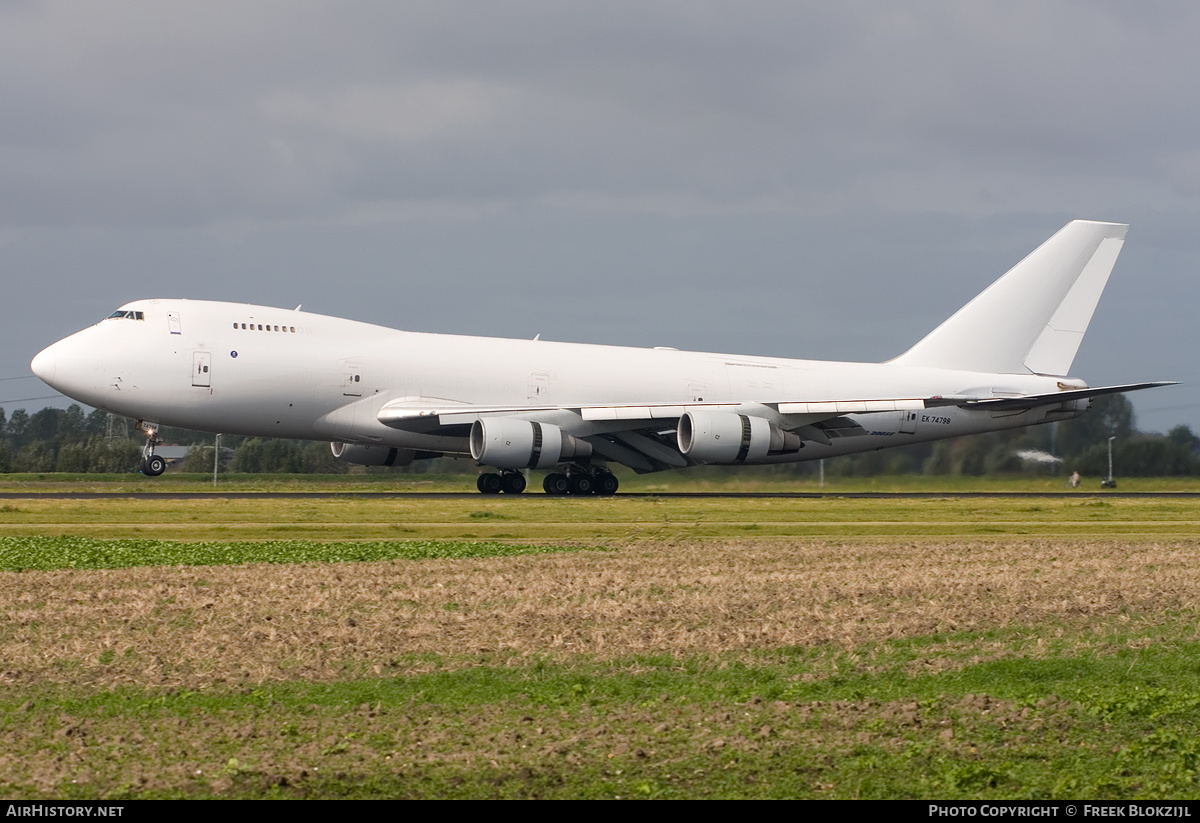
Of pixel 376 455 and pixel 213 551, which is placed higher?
pixel 376 455

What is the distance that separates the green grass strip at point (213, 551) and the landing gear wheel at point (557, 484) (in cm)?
1499

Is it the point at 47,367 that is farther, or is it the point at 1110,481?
the point at 1110,481

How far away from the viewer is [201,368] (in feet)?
109

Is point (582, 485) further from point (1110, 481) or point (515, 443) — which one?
point (1110, 481)

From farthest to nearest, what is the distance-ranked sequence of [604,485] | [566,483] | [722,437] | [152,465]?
1. [566,483]
2. [604,485]
3. [722,437]
4. [152,465]

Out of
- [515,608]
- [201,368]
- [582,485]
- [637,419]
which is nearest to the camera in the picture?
[515,608]

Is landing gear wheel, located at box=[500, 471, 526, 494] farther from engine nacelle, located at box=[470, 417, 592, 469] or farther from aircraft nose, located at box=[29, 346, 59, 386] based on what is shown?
aircraft nose, located at box=[29, 346, 59, 386]

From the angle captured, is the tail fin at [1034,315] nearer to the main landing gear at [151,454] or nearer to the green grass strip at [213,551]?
the main landing gear at [151,454]

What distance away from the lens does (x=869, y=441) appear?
4069 centimetres

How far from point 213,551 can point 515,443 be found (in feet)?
49.1

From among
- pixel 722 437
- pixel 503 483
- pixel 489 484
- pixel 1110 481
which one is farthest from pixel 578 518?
pixel 1110 481
